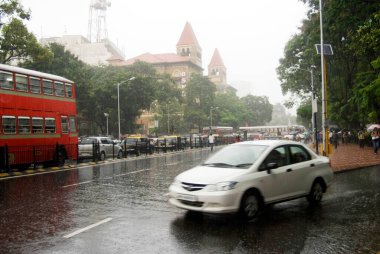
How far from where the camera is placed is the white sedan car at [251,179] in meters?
7.54

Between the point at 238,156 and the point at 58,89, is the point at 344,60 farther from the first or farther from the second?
the point at 238,156

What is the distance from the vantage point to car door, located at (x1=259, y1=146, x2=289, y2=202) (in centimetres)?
824

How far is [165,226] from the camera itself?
754 cm

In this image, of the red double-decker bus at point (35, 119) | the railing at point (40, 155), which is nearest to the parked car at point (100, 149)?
the railing at point (40, 155)

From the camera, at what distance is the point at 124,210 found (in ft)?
30.1

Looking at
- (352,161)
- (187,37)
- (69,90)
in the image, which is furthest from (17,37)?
(187,37)

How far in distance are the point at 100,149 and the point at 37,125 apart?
801 cm

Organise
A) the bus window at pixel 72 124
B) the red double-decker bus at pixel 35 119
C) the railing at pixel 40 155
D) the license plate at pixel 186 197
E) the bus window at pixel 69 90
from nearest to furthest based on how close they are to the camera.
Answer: the license plate at pixel 186 197
the red double-decker bus at pixel 35 119
the railing at pixel 40 155
the bus window at pixel 69 90
the bus window at pixel 72 124

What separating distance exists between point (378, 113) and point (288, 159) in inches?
776

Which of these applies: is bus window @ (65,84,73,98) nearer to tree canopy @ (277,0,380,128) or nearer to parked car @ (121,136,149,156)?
parked car @ (121,136,149,156)

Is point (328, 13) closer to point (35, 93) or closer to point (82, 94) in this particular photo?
point (35, 93)

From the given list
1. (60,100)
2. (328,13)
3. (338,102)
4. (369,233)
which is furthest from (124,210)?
(338,102)

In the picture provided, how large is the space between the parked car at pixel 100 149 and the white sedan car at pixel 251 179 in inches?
741

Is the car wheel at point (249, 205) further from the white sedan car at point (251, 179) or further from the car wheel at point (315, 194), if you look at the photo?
the car wheel at point (315, 194)
